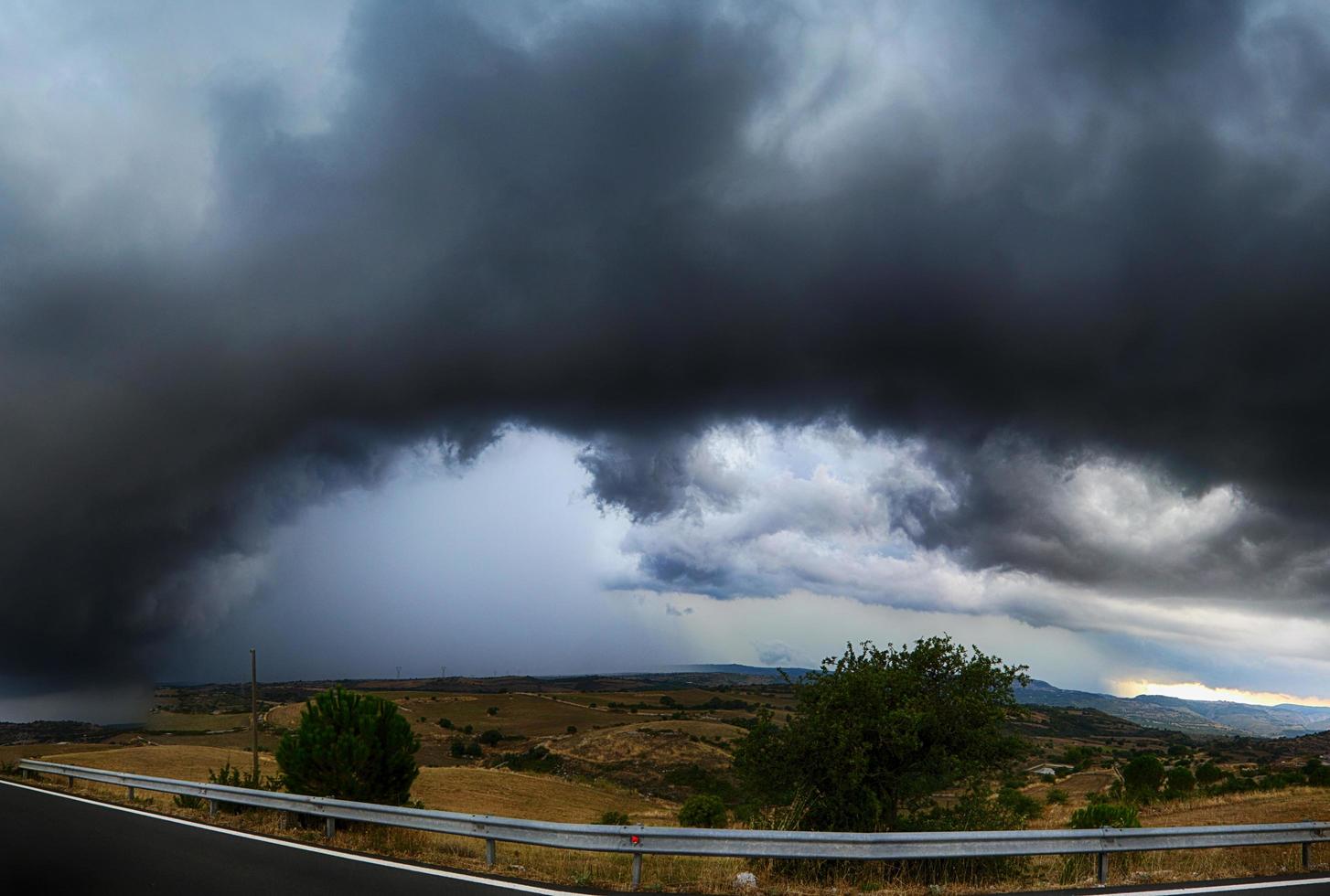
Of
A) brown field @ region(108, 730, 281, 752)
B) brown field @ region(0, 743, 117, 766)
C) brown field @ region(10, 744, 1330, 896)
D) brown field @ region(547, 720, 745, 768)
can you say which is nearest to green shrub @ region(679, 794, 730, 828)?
brown field @ region(10, 744, 1330, 896)

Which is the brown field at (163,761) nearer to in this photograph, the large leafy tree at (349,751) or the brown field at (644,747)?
the large leafy tree at (349,751)

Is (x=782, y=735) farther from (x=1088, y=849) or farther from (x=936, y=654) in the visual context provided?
(x=1088, y=849)


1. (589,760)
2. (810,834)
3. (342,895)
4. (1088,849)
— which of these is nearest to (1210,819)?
(1088,849)

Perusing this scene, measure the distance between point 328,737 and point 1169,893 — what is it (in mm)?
13681

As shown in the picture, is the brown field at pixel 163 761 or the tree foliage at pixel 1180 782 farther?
the tree foliage at pixel 1180 782

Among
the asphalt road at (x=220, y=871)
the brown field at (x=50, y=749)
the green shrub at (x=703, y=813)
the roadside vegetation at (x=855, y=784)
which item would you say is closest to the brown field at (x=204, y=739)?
the brown field at (x=50, y=749)

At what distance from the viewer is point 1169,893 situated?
9781 millimetres

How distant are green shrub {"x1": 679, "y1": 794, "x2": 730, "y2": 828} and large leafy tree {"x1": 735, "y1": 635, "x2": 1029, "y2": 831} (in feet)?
85.8

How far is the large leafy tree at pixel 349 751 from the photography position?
16.7 m

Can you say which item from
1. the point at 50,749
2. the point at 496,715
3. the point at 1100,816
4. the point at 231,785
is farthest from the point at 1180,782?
the point at 496,715

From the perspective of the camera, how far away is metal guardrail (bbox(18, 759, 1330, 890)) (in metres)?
9.54

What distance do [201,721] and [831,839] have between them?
132541 millimetres

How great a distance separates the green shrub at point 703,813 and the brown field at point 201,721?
266 feet

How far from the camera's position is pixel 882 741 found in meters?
16.1
